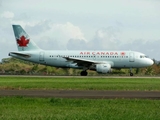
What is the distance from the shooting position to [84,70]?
5956 centimetres

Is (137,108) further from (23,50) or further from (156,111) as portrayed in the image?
(23,50)

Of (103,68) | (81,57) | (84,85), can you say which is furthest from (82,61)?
(84,85)

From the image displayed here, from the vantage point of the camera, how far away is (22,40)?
6184 centimetres

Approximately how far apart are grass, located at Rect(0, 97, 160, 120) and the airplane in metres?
37.2

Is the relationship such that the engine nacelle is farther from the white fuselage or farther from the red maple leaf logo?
the red maple leaf logo

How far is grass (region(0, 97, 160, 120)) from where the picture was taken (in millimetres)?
14776

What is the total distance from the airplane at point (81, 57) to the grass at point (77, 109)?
37.2 meters

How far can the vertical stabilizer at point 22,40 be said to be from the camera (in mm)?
61719

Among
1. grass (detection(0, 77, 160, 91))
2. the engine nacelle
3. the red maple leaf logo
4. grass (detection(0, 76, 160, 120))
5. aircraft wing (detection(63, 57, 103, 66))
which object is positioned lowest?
grass (detection(0, 76, 160, 120))

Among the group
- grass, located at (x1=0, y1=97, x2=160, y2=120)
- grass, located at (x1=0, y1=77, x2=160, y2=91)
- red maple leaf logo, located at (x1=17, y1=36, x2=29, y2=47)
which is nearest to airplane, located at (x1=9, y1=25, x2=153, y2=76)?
red maple leaf logo, located at (x1=17, y1=36, x2=29, y2=47)

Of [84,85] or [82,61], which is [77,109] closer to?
[84,85]

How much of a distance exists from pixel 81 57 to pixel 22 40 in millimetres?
9069

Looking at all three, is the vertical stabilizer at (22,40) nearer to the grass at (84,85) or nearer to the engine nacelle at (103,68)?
the engine nacelle at (103,68)

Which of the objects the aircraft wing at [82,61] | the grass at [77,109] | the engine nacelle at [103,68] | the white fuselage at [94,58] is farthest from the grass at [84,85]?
the white fuselage at [94,58]
